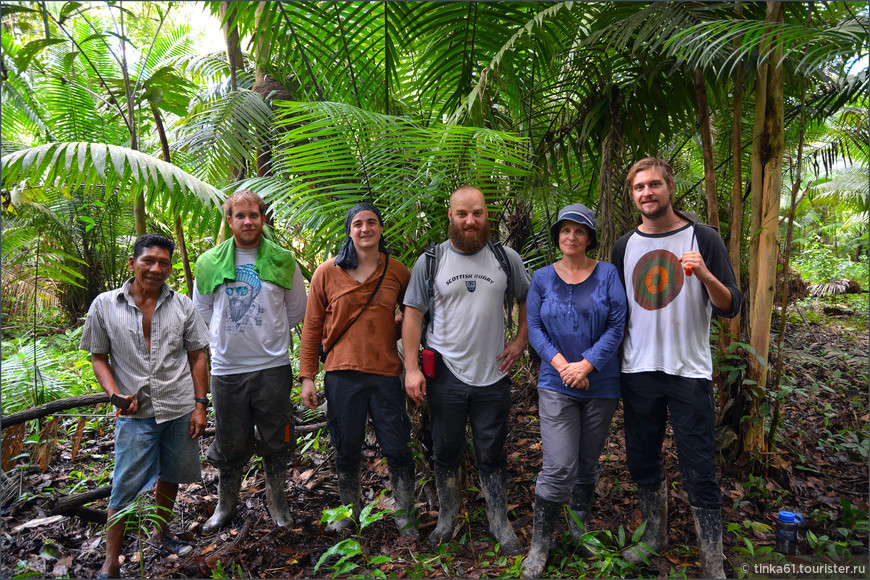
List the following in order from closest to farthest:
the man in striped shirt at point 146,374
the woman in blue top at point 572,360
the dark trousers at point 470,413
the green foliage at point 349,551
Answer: the green foliage at point 349,551 → the woman in blue top at point 572,360 → the man in striped shirt at point 146,374 → the dark trousers at point 470,413

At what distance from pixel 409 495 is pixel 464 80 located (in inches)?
109

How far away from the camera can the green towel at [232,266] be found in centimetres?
327

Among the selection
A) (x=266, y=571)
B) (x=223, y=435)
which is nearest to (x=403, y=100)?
(x=223, y=435)

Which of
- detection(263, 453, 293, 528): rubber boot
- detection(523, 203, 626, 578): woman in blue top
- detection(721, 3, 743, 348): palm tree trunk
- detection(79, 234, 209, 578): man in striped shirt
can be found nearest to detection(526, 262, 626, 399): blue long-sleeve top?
detection(523, 203, 626, 578): woman in blue top

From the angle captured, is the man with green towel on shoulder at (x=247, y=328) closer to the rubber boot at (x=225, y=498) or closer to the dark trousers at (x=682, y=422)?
the rubber boot at (x=225, y=498)

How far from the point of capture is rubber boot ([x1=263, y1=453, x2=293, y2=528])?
138 inches

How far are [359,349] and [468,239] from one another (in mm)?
858

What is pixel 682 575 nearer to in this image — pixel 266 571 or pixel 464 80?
pixel 266 571

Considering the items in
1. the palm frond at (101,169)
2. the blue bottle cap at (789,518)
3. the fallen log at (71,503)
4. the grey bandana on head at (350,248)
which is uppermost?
the palm frond at (101,169)

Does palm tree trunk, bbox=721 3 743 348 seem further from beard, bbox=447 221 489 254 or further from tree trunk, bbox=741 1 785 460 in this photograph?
beard, bbox=447 221 489 254

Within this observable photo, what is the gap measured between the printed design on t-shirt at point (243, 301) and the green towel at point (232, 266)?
1.6 inches

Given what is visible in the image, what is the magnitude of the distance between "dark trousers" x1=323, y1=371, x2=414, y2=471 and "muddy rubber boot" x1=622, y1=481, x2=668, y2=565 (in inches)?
52.0

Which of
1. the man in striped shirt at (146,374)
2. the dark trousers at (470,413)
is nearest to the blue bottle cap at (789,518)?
the dark trousers at (470,413)

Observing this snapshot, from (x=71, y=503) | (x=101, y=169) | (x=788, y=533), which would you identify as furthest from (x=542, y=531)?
(x=101, y=169)
